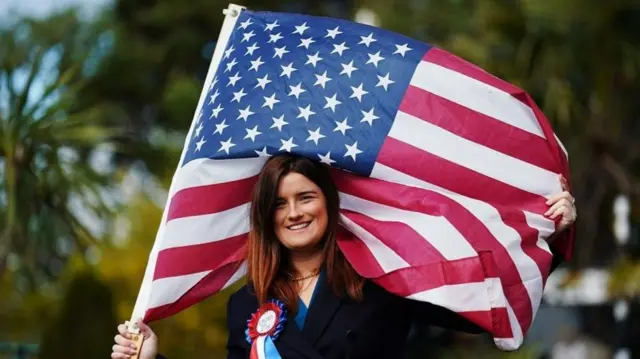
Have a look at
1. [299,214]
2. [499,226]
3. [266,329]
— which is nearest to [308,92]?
[299,214]

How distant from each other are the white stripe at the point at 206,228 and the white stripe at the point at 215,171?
12 cm

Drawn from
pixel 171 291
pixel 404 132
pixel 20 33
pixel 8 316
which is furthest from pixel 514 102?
pixel 20 33

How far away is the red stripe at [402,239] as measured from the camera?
413cm

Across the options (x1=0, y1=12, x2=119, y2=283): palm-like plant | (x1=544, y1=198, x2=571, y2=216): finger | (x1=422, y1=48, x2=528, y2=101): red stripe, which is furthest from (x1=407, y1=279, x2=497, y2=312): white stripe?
(x1=0, y1=12, x2=119, y2=283): palm-like plant

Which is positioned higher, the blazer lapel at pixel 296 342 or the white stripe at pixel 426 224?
the white stripe at pixel 426 224

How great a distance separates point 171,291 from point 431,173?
101 cm

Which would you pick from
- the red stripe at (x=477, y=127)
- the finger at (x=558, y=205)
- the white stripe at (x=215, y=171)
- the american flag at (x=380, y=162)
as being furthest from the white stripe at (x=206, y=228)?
the finger at (x=558, y=205)

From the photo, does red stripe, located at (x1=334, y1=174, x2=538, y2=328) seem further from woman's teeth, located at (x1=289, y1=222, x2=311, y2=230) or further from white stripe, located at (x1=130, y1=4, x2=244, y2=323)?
white stripe, located at (x1=130, y1=4, x2=244, y2=323)

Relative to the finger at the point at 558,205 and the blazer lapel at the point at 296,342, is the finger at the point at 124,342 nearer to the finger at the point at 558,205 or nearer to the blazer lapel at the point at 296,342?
the blazer lapel at the point at 296,342

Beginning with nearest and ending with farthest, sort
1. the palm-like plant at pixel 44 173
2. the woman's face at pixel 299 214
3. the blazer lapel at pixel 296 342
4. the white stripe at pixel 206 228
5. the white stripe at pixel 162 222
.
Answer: the blazer lapel at pixel 296 342 → the woman's face at pixel 299 214 → the white stripe at pixel 162 222 → the white stripe at pixel 206 228 → the palm-like plant at pixel 44 173

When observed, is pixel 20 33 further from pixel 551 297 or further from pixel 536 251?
pixel 536 251

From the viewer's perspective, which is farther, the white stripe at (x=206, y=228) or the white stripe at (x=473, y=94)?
the white stripe at (x=473, y=94)

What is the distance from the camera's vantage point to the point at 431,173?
4.35 meters

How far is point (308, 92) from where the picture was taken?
14.5 feet
